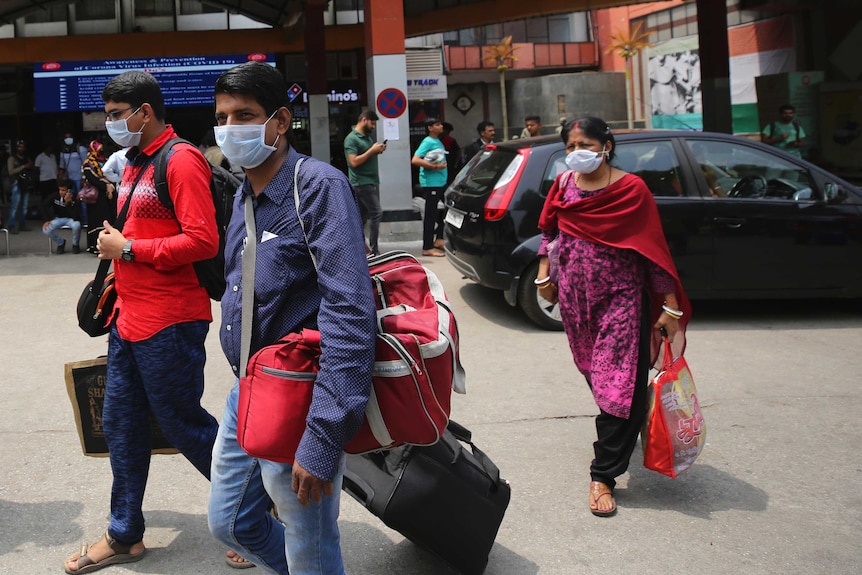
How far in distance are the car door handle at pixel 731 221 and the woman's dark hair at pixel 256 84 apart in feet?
18.1

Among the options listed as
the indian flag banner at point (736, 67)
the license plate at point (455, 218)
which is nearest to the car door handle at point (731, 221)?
the license plate at point (455, 218)

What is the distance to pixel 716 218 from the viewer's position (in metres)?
7.39

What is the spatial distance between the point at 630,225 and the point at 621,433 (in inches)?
36.3

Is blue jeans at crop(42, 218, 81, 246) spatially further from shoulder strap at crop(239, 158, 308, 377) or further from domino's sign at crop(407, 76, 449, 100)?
shoulder strap at crop(239, 158, 308, 377)

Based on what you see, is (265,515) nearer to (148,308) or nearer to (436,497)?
(436,497)

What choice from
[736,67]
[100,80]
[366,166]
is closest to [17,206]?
[100,80]

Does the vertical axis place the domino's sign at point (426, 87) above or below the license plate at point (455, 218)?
above

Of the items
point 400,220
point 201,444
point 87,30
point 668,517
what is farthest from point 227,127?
point 87,30

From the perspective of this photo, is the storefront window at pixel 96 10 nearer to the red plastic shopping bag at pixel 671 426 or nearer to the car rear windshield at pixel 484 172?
the car rear windshield at pixel 484 172

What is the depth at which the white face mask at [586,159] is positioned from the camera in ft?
13.9

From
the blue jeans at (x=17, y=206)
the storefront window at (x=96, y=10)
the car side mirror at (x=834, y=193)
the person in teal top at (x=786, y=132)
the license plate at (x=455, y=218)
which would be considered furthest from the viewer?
the storefront window at (x=96, y=10)

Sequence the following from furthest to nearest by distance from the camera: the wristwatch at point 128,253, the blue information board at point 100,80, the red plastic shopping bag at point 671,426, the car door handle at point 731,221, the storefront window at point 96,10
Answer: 1. the storefront window at point 96,10
2. the blue information board at point 100,80
3. the car door handle at point 731,221
4. the red plastic shopping bag at point 671,426
5. the wristwatch at point 128,253

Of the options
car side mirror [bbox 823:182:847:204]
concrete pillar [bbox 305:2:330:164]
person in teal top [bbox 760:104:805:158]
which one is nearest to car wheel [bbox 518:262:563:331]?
car side mirror [bbox 823:182:847:204]

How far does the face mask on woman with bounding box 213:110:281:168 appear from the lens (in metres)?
2.46
